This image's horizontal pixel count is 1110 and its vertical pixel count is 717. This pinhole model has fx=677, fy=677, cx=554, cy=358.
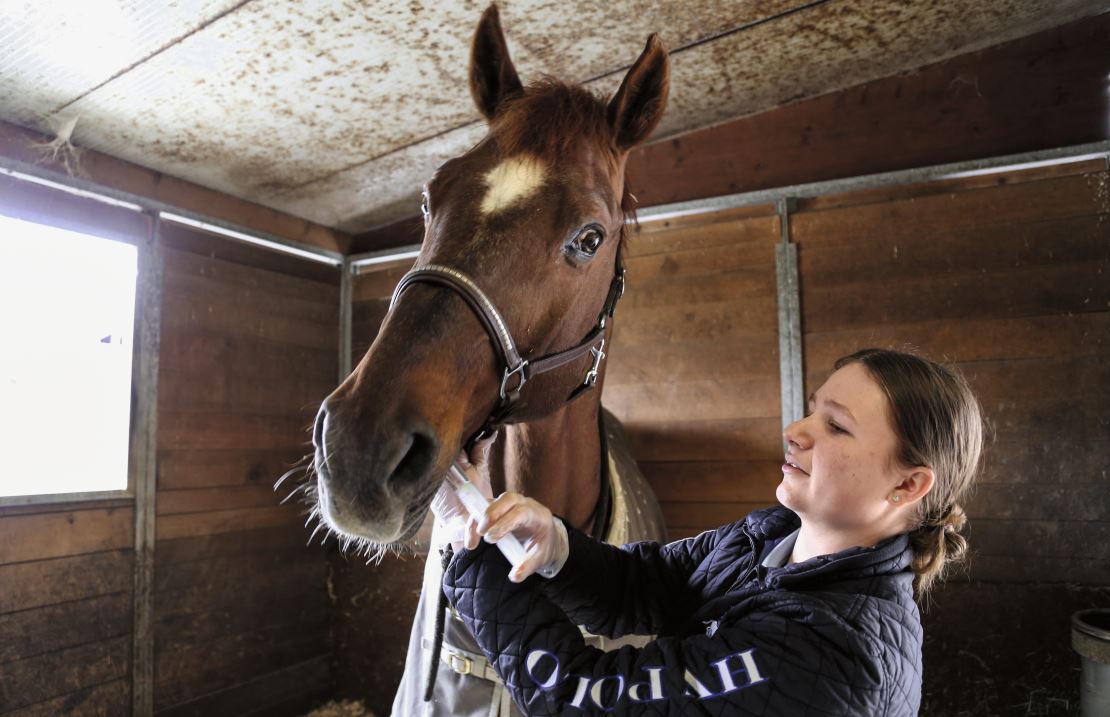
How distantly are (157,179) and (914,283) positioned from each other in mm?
2932

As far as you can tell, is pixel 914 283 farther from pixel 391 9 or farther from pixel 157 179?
pixel 157 179

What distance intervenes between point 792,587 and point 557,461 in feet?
2.39

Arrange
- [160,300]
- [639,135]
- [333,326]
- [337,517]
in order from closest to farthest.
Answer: [337,517] → [639,135] → [160,300] → [333,326]

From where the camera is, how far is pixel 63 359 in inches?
97.3

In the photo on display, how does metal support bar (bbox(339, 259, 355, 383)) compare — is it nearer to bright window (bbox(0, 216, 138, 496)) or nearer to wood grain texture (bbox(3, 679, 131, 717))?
bright window (bbox(0, 216, 138, 496))

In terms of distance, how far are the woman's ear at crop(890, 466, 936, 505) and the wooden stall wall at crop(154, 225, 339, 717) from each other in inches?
100.0

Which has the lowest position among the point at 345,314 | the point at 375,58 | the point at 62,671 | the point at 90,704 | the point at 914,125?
the point at 90,704

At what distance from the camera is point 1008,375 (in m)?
2.18

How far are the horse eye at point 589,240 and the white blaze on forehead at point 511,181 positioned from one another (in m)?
0.12

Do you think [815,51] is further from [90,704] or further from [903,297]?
[90,704]

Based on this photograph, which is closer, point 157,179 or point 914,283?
point 914,283

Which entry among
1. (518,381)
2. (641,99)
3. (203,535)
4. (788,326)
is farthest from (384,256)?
(518,381)

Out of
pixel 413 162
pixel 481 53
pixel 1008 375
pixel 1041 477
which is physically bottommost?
pixel 1041 477

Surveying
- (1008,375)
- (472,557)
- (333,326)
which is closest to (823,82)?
(1008,375)
